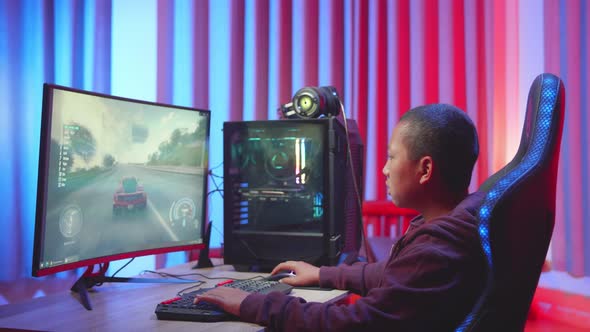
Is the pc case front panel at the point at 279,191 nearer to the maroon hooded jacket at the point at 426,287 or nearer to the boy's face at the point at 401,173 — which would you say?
the boy's face at the point at 401,173

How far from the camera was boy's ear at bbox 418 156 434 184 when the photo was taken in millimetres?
884

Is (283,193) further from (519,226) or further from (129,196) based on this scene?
(519,226)

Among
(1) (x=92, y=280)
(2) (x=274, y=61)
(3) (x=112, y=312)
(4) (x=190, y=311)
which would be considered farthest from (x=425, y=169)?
(2) (x=274, y=61)

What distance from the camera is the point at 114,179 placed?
45.6 inches

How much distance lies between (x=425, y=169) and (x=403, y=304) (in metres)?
0.26

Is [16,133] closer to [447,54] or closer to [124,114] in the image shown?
[124,114]

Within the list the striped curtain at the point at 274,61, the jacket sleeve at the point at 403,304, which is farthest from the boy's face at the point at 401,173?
the striped curtain at the point at 274,61

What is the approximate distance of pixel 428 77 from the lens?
6.69 ft

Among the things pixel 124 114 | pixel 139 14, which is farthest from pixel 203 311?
pixel 139 14

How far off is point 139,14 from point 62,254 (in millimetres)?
1556

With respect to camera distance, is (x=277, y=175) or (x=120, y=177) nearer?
(x=120, y=177)

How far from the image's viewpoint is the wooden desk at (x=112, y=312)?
2.84 ft

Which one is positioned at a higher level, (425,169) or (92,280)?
(425,169)

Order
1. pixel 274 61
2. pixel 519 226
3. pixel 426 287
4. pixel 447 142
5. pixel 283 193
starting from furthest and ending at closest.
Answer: pixel 274 61 → pixel 283 193 → pixel 447 142 → pixel 426 287 → pixel 519 226
